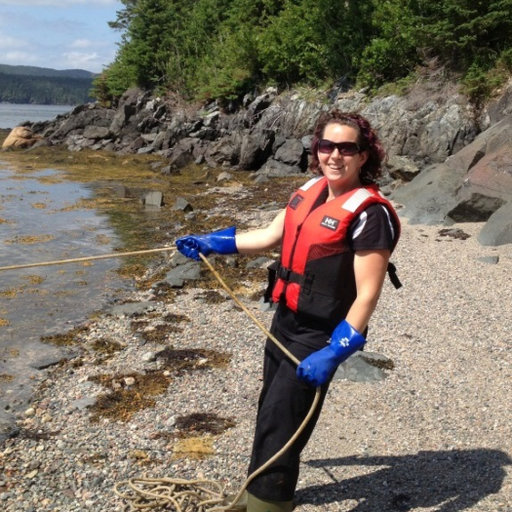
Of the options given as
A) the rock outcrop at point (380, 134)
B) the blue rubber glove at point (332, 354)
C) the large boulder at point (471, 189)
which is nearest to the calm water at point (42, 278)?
the blue rubber glove at point (332, 354)

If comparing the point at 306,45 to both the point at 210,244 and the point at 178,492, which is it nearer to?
the point at 210,244

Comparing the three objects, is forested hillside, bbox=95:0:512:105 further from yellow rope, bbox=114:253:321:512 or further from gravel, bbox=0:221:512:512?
yellow rope, bbox=114:253:321:512

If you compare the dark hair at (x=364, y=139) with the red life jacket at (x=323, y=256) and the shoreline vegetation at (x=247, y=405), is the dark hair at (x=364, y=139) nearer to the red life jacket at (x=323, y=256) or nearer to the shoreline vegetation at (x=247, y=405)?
the red life jacket at (x=323, y=256)

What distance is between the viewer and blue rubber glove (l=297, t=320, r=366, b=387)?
3.38 meters

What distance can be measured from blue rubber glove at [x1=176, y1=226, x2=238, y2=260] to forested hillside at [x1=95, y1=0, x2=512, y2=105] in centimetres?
1810

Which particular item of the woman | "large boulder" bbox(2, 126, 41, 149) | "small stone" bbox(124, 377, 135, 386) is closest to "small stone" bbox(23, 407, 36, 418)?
"small stone" bbox(124, 377, 135, 386)

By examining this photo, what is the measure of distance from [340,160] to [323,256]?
574 mm

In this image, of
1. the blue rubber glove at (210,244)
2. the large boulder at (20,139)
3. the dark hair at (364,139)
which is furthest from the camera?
the large boulder at (20,139)

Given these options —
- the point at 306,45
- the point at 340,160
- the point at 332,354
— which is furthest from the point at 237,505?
the point at 306,45

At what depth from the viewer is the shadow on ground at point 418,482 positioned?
4.54m

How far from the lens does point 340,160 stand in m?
3.60

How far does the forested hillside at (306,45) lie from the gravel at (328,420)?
13836 mm

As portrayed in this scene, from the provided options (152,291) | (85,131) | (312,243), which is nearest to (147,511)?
(312,243)

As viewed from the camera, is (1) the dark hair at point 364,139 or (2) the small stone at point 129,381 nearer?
→ (1) the dark hair at point 364,139
